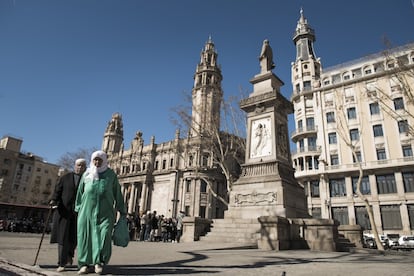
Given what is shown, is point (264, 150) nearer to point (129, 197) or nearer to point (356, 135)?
point (356, 135)

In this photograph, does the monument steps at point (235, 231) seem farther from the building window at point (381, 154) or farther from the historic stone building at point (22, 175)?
A: the historic stone building at point (22, 175)

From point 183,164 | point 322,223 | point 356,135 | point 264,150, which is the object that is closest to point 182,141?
point 183,164

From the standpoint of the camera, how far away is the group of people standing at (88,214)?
411 centimetres

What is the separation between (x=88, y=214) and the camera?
172 inches

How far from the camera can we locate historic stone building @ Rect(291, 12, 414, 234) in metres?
32.5

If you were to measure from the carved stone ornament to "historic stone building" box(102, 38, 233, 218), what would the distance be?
27.8 meters

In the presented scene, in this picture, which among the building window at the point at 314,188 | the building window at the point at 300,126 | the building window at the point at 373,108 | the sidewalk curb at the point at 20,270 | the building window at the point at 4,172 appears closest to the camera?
the sidewalk curb at the point at 20,270

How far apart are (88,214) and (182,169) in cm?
4296

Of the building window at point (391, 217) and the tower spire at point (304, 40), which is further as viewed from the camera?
the tower spire at point (304, 40)

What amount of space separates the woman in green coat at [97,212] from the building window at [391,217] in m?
36.7

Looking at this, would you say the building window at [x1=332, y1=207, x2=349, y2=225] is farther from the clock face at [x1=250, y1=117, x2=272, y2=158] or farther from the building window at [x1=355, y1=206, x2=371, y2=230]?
the clock face at [x1=250, y1=117, x2=272, y2=158]

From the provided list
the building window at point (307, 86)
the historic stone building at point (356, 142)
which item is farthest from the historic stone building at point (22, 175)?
the building window at point (307, 86)

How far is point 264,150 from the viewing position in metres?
12.4

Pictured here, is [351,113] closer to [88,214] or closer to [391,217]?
[391,217]
